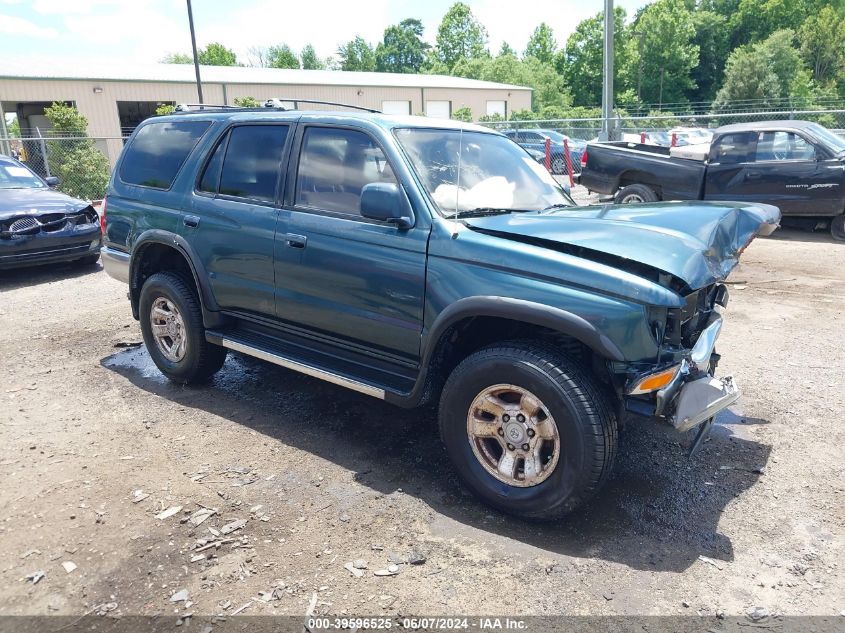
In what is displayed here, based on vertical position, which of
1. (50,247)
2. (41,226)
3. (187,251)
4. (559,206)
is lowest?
(50,247)

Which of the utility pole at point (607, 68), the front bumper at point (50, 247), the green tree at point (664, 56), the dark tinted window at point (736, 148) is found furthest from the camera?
the green tree at point (664, 56)

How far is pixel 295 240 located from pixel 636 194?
8873 millimetres

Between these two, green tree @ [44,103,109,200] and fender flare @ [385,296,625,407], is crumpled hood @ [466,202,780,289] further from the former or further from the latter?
green tree @ [44,103,109,200]

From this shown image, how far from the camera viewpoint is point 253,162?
445 centimetres

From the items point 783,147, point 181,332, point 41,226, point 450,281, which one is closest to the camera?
point 450,281

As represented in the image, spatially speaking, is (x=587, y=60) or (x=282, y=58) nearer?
(x=587, y=60)

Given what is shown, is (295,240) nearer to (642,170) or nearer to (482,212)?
(482,212)

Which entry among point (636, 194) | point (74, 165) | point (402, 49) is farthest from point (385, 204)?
point (402, 49)

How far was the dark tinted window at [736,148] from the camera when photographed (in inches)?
420

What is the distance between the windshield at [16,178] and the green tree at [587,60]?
219ft

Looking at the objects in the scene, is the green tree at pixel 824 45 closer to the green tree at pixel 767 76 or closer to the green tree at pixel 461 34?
the green tree at pixel 767 76

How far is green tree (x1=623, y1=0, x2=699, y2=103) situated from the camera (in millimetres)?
66250

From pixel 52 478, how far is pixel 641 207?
3.82 m

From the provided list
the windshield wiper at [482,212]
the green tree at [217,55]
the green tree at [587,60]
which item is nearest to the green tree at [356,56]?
the green tree at [217,55]
